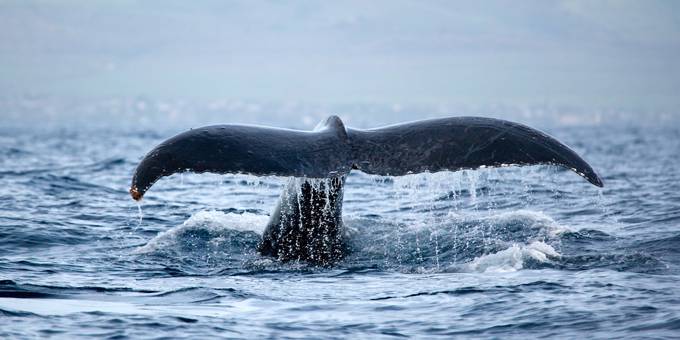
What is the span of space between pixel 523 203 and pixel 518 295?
681cm

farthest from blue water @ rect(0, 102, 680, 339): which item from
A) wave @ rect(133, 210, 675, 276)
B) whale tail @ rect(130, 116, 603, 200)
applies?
whale tail @ rect(130, 116, 603, 200)

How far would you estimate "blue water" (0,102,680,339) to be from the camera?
6.21 meters

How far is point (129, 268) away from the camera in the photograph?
26.9 ft

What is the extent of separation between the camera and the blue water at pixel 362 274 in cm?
621

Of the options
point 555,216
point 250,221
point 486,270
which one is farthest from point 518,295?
point 555,216

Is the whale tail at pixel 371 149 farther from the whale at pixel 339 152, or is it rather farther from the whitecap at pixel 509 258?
the whitecap at pixel 509 258

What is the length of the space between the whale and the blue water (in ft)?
0.76

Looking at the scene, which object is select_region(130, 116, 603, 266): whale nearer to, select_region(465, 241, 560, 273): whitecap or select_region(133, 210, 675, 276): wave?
select_region(133, 210, 675, 276): wave

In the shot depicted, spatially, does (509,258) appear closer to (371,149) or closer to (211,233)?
(371,149)

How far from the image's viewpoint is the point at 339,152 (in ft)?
22.8

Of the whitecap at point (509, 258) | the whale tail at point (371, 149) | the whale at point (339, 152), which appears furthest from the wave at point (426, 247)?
the whale tail at point (371, 149)

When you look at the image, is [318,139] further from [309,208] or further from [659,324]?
[659,324]

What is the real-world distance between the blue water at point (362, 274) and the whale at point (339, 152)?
23cm

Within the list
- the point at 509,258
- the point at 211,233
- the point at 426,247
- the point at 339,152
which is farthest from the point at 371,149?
the point at 211,233
